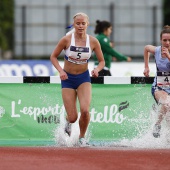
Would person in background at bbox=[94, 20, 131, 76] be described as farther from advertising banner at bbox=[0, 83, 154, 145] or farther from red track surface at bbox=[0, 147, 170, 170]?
red track surface at bbox=[0, 147, 170, 170]

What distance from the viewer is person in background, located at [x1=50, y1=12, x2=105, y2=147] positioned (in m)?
11.7

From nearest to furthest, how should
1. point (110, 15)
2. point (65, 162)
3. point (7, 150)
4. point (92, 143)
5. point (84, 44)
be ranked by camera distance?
point (65, 162) → point (7, 150) → point (84, 44) → point (92, 143) → point (110, 15)

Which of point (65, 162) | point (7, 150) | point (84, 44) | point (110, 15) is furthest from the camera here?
point (110, 15)

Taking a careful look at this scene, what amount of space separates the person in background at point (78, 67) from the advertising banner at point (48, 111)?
3.86ft

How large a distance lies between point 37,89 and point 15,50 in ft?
50.5

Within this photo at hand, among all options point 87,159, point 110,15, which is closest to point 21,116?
point 87,159

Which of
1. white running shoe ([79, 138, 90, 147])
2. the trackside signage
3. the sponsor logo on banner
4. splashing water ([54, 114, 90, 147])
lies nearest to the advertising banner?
the sponsor logo on banner

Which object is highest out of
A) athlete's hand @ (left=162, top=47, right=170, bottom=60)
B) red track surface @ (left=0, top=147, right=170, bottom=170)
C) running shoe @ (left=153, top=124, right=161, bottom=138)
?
athlete's hand @ (left=162, top=47, right=170, bottom=60)

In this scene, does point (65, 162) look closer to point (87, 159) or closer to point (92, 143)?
point (87, 159)

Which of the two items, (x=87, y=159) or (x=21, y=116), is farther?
(x=21, y=116)

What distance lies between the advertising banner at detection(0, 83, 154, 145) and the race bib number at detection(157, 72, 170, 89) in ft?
2.64

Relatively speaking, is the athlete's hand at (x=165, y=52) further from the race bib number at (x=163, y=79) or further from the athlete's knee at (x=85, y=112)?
the athlete's knee at (x=85, y=112)

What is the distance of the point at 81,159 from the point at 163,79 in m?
3.07

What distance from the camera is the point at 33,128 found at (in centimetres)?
1318
